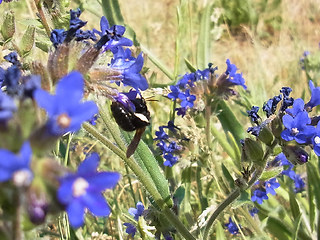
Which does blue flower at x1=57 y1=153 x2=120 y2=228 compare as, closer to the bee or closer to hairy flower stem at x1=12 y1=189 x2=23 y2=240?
hairy flower stem at x1=12 y1=189 x2=23 y2=240

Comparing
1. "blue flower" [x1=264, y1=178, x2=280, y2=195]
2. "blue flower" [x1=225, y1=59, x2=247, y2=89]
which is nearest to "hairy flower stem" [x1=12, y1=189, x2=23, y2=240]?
"blue flower" [x1=264, y1=178, x2=280, y2=195]

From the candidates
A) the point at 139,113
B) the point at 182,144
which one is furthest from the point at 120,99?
the point at 182,144

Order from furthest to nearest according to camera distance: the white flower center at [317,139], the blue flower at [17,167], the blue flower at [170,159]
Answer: the blue flower at [170,159], the white flower center at [317,139], the blue flower at [17,167]

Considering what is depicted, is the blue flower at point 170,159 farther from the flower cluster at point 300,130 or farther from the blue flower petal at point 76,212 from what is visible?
the blue flower petal at point 76,212

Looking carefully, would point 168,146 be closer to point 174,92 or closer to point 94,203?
point 174,92

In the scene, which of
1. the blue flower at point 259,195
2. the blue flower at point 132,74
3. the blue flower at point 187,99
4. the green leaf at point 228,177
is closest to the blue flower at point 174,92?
the blue flower at point 187,99
